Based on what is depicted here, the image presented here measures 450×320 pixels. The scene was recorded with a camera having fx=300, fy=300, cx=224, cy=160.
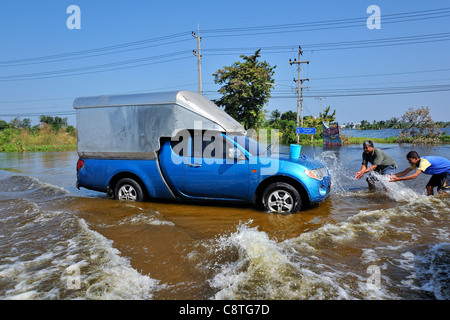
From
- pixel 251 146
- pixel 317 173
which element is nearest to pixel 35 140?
pixel 251 146

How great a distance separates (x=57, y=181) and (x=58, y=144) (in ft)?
90.2

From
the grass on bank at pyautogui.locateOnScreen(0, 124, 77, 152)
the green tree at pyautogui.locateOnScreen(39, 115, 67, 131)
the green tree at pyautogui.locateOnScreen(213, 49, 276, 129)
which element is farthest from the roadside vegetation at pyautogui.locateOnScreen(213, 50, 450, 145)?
the green tree at pyautogui.locateOnScreen(39, 115, 67, 131)

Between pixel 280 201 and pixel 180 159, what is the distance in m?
2.15

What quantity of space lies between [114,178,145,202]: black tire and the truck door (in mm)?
1163

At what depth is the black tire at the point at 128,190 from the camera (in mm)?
6516

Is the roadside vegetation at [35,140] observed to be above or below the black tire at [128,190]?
above

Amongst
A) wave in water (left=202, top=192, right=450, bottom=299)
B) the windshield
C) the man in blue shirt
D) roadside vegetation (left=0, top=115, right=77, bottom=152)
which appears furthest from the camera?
roadside vegetation (left=0, top=115, right=77, bottom=152)

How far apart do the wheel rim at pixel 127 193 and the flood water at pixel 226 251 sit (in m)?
0.19

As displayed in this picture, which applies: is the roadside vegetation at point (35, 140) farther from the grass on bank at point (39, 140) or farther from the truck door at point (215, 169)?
the truck door at point (215, 169)

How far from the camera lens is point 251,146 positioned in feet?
20.0

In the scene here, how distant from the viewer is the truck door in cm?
573

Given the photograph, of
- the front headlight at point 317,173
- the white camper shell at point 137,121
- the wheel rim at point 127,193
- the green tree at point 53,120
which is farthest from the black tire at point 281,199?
the green tree at point 53,120

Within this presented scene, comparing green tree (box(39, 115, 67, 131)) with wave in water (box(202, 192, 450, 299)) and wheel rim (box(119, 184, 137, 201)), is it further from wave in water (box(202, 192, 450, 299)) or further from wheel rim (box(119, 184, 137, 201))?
wave in water (box(202, 192, 450, 299))
